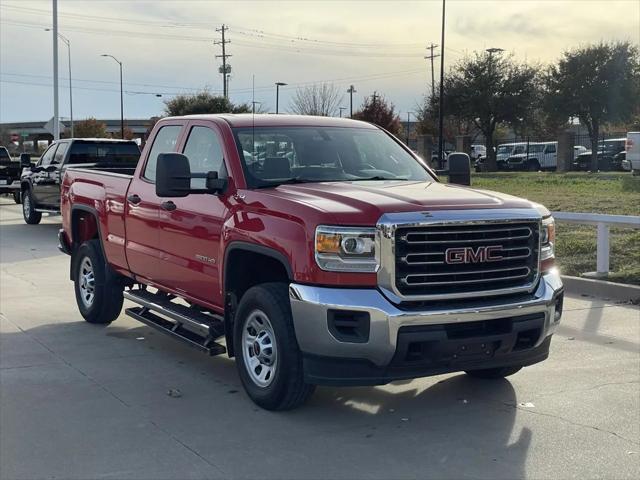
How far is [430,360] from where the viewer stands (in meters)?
4.80

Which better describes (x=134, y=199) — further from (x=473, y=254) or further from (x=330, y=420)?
(x=473, y=254)

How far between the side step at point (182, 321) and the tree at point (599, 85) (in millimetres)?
41072

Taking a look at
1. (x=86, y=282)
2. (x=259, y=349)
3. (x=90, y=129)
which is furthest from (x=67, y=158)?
(x=90, y=129)

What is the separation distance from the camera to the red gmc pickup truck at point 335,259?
187 inches

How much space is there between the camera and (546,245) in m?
5.50

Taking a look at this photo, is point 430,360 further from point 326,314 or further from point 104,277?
point 104,277

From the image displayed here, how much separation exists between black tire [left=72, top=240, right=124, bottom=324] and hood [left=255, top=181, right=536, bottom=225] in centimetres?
312

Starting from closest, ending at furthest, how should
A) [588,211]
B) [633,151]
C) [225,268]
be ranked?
[225,268]
[588,211]
[633,151]

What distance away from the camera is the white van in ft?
109

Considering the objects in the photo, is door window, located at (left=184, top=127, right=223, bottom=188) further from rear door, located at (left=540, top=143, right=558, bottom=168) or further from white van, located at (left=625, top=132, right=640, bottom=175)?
rear door, located at (left=540, top=143, right=558, bottom=168)

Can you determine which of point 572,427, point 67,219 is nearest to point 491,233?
point 572,427

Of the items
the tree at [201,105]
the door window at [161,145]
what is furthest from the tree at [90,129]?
the door window at [161,145]

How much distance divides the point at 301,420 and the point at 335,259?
1.21m

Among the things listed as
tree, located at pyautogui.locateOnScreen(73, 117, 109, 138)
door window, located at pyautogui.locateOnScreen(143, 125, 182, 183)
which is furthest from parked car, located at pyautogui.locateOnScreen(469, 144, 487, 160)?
door window, located at pyautogui.locateOnScreen(143, 125, 182, 183)
